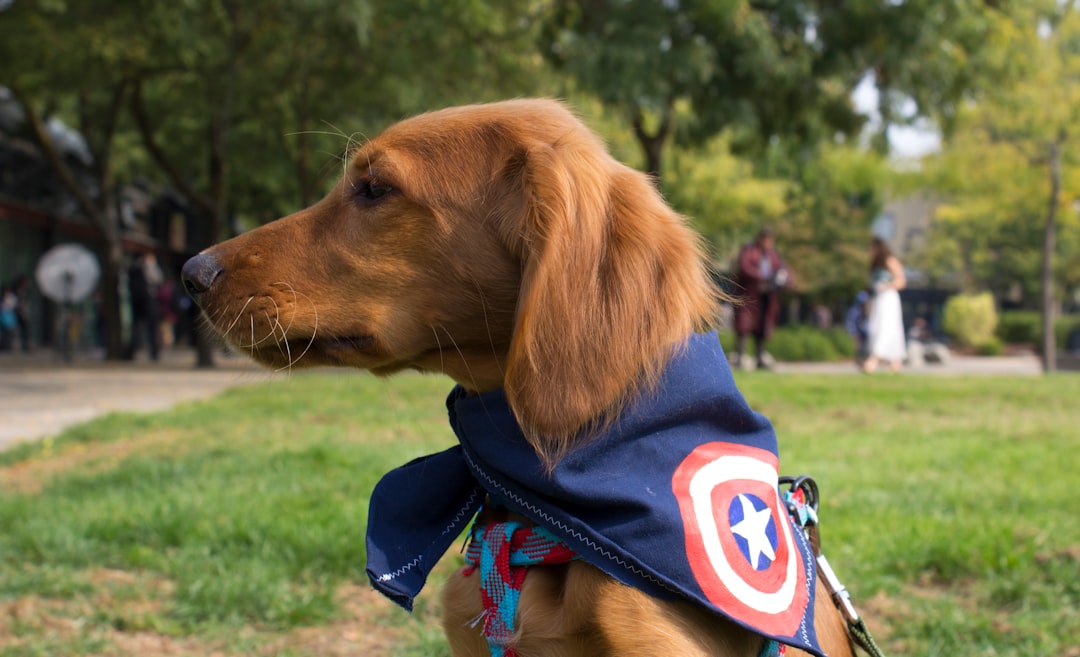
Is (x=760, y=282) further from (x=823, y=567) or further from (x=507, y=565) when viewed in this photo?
(x=507, y=565)

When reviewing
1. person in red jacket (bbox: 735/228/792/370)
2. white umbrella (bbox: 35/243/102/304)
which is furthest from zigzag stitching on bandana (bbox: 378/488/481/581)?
white umbrella (bbox: 35/243/102/304)

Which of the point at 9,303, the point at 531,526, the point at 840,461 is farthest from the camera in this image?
the point at 9,303

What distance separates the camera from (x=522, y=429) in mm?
1975

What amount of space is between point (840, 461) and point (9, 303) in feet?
78.4

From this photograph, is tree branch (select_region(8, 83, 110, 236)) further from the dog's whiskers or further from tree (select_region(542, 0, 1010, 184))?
the dog's whiskers

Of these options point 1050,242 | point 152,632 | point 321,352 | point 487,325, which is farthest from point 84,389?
point 1050,242

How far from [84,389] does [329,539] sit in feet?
36.8

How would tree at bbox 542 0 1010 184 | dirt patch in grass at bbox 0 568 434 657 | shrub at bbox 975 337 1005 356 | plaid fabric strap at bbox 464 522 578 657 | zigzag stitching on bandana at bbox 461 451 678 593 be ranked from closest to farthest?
zigzag stitching on bandana at bbox 461 451 678 593 < plaid fabric strap at bbox 464 522 578 657 < dirt patch in grass at bbox 0 568 434 657 < tree at bbox 542 0 1010 184 < shrub at bbox 975 337 1005 356

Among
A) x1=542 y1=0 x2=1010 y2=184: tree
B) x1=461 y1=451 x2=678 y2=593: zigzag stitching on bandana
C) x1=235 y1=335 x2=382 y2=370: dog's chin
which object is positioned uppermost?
x1=542 y1=0 x2=1010 y2=184: tree

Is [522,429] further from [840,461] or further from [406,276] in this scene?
[840,461]

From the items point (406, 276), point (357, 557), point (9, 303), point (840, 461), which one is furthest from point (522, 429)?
point (9, 303)

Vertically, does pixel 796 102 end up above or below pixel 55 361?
above

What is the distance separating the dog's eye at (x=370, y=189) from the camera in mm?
2324

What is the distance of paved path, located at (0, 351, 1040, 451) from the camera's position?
10242mm
